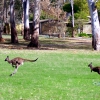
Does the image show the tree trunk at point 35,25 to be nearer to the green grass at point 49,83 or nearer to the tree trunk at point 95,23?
the tree trunk at point 95,23

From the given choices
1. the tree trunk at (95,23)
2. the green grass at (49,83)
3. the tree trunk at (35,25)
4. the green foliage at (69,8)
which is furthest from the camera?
the green foliage at (69,8)

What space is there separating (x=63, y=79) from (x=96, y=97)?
11.8 feet

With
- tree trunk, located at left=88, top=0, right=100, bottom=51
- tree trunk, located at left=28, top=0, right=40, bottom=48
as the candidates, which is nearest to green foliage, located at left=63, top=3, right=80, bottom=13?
tree trunk, located at left=28, top=0, right=40, bottom=48

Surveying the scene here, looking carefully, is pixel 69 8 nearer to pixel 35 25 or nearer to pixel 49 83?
pixel 35 25

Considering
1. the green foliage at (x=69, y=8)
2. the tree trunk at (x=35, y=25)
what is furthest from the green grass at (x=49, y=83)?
the green foliage at (x=69, y=8)

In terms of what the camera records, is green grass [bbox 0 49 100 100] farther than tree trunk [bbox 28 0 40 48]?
No

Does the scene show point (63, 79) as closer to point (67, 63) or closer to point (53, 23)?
point (67, 63)

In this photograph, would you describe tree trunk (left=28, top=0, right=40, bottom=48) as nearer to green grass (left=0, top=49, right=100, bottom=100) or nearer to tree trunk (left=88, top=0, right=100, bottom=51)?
tree trunk (left=88, top=0, right=100, bottom=51)

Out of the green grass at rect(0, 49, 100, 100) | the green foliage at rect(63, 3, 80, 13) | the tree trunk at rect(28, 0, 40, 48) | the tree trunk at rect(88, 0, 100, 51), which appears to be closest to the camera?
the green grass at rect(0, 49, 100, 100)

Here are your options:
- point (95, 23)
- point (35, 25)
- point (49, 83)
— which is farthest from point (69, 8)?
point (49, 83)

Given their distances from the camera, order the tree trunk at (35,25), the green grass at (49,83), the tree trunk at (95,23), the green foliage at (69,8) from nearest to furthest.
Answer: the green grass at (49,83), the tree trunk at (95,23), the tree trunk at (35,25), the green foliage at (69,8)

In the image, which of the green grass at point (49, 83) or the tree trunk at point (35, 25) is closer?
the green grass at point (49, 83)

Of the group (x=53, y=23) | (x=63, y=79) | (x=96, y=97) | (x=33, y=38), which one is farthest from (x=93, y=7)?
(x=53, y=23)

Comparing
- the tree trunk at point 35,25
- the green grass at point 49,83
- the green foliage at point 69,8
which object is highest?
the green foliage at point 69,8
